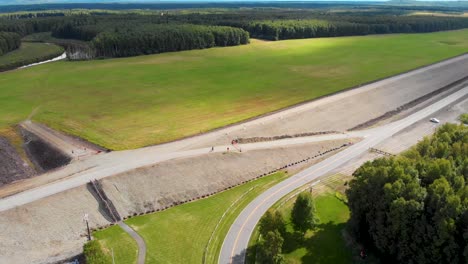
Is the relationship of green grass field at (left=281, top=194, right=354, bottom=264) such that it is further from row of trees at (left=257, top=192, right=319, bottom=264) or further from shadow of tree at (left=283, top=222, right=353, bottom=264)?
row of trees at (left=257, top=192, right=319, bottom=264)

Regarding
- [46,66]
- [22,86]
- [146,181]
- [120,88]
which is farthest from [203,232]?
[46,66]

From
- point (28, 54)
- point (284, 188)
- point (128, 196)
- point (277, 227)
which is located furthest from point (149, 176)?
point (28, 54)

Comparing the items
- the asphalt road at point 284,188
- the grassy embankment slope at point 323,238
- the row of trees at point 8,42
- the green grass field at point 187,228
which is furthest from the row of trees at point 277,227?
the row of trees at point 8,42

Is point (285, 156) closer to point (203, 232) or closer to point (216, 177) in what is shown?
point (216, 177)

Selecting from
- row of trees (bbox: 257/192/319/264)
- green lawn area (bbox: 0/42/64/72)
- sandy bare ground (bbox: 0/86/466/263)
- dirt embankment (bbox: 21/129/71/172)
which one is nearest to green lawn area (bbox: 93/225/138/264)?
sandy bare ground (bbox: 0/86/466/263)

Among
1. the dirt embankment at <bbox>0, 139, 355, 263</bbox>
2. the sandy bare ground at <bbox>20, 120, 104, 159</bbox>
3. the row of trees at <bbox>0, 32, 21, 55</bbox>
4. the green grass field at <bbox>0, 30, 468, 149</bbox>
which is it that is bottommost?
the dirt embankment at <bbox>0, 139, 355, 263</bbox>

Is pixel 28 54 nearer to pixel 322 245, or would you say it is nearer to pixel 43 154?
pixel 43 154
